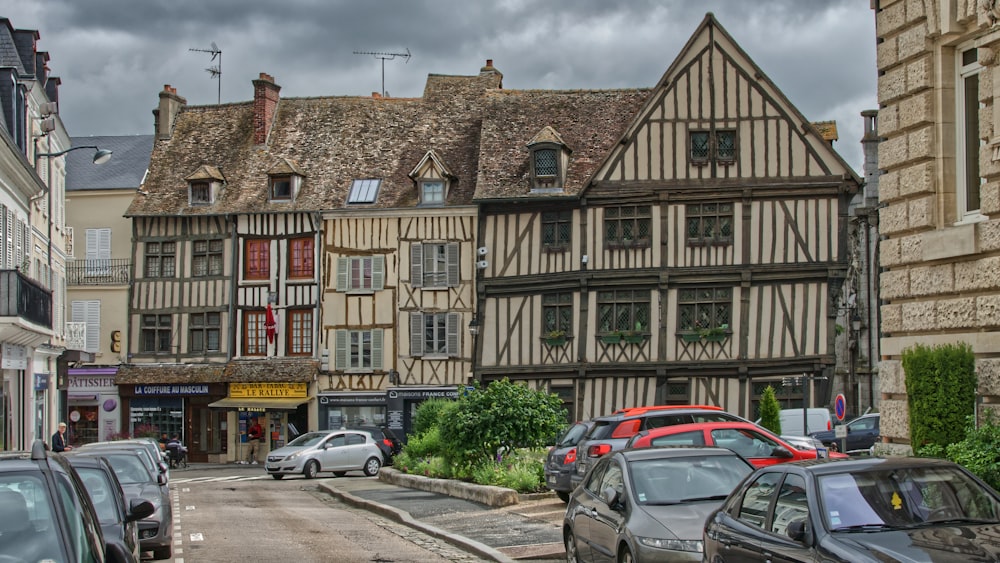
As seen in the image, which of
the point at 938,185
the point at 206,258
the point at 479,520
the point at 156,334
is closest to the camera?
the point at 938,185

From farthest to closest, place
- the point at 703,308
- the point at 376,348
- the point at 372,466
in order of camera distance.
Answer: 1. the point at 376,348
2. the point at 703,308
3. the point at 372,466

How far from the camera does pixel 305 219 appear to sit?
40688 millimetres

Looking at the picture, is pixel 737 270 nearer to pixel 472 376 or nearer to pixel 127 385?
pixel 472 376

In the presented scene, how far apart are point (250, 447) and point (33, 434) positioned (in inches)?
505

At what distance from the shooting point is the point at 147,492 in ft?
48.0

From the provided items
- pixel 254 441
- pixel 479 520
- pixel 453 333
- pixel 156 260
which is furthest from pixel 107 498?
pixel 156 260

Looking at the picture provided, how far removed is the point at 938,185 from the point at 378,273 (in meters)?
28.3

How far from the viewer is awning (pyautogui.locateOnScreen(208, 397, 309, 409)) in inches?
1569

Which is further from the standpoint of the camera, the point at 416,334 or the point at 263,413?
the point at 263,413

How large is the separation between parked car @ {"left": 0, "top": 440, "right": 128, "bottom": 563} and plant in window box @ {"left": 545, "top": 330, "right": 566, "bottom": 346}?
95.5ft

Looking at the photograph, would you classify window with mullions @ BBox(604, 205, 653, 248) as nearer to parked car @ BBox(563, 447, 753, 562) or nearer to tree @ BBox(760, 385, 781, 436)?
tree @ BBox(760, 385, 781, 436)

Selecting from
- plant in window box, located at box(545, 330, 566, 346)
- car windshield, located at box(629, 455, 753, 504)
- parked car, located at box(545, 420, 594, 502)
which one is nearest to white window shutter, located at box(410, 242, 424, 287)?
plant in window box, located at box(545, 330, 566, 346)

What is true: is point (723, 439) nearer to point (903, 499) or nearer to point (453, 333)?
point (903, 499)

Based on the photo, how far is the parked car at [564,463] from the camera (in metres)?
19.0
